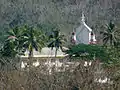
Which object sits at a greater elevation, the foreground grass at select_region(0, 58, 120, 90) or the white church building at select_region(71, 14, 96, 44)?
the foreground grass at select_region(0, 58, 120, 90)

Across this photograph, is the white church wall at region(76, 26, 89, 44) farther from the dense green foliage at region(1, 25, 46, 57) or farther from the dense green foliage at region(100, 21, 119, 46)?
the dense green foliage at region(1, 25, 46, 57)

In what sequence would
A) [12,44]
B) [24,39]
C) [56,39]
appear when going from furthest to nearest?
[56,39]
[24,39]
[12,44]

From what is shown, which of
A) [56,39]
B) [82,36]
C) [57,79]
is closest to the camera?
[57,79]

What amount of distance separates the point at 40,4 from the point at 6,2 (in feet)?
39.5

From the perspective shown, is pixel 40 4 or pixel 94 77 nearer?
pixel 94 77

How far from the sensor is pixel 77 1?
13425cm

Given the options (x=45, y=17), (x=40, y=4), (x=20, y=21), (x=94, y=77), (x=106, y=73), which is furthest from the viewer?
(x=40, y=4)

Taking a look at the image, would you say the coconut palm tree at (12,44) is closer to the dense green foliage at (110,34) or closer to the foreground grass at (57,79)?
the dense green foliage at (110,34)

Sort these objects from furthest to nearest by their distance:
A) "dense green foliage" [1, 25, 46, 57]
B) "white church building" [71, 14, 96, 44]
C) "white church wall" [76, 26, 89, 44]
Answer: "white church wall" [76, 26, 89, 44], "white church building" [71, 14, 96, 44], "dense green foliage" [1, 25, 46, 57]

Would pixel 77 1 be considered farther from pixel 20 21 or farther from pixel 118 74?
pixel 118 74

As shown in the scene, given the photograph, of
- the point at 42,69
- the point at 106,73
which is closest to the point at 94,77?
the point at 106,73

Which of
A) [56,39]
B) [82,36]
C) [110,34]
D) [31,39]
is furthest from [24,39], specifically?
[82,36]

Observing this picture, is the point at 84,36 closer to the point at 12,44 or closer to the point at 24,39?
the point at 24,39

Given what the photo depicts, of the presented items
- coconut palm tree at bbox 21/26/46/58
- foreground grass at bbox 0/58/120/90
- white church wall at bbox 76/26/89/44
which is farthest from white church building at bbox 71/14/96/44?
foreground grass at bbox 0/58/120/90
